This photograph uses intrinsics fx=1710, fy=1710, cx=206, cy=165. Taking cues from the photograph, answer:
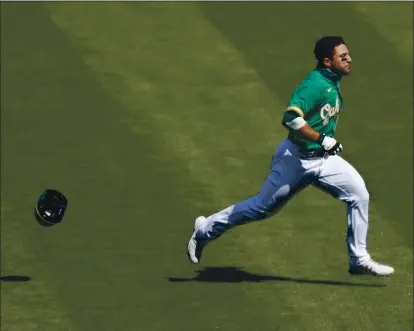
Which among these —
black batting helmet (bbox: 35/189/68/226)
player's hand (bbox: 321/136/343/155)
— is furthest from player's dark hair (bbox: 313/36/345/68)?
black batting helmet (bbox: 35/189/68/226)

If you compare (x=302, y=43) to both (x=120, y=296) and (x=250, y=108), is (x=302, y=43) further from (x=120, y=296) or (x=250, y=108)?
(x=120, y=296)

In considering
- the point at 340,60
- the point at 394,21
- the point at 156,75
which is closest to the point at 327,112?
the point at 340,60

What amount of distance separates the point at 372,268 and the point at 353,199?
2.48 ft

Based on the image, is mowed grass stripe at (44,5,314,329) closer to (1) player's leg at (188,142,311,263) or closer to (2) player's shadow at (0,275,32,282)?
(1) player's leg at (188,142,311,263)

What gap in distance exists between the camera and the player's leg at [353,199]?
675 inches

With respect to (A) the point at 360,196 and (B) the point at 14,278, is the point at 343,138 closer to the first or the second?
Result: (A) the point at 360,196

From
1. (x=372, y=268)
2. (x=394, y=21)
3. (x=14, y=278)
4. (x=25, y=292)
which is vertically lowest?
(x=25, y=292)

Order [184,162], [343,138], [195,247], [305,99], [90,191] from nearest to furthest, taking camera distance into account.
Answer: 1. [305,99]
2. [195,247]
3. [90,191]
4. [184,162]
5. [343,138]

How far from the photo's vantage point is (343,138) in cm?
2130

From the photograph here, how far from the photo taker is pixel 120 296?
17484mm

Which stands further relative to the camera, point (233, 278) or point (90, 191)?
point (90, 191)

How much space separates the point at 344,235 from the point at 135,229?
2.35 metres

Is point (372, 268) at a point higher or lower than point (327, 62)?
lower

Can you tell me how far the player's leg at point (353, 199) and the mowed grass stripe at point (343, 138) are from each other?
0.31m
